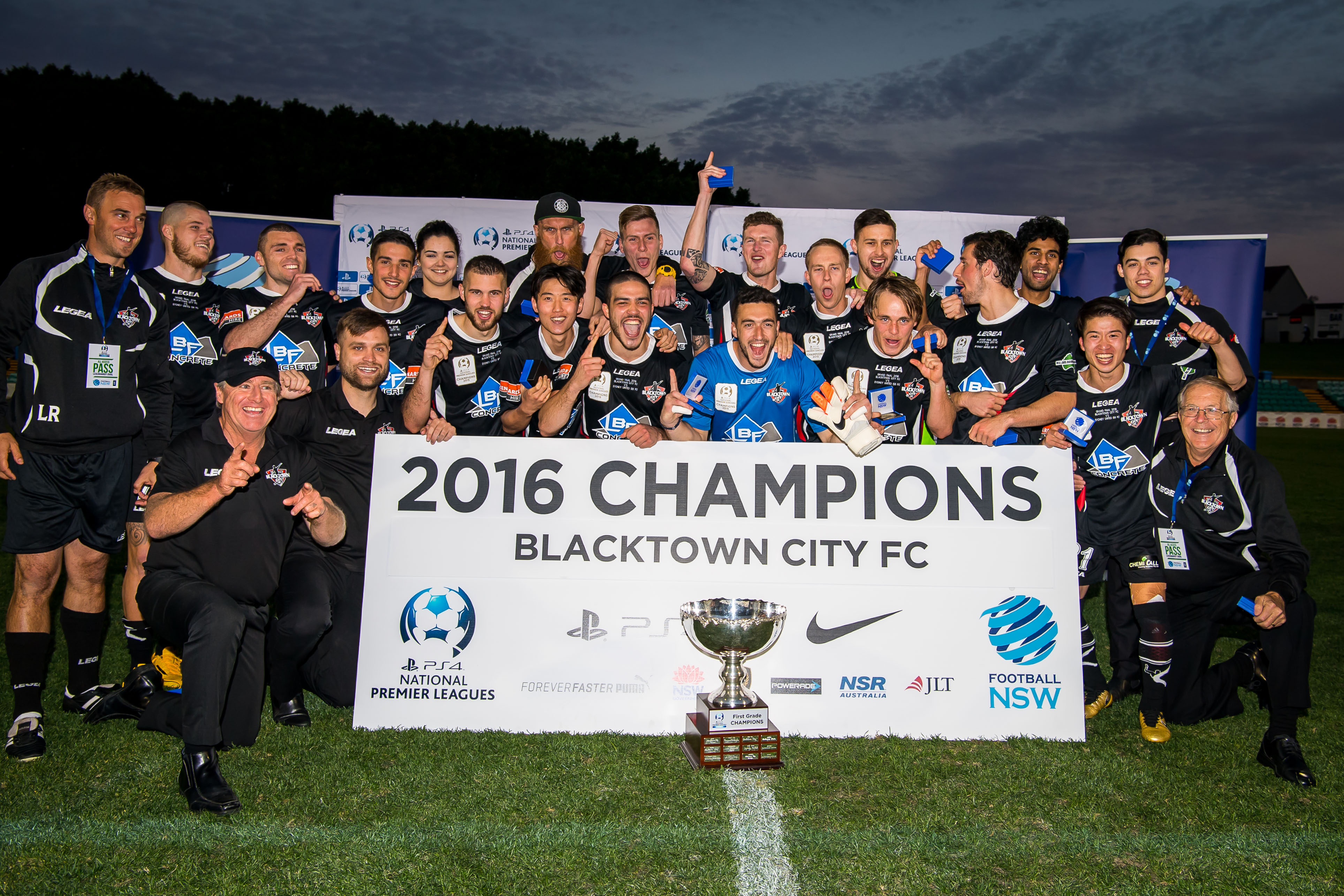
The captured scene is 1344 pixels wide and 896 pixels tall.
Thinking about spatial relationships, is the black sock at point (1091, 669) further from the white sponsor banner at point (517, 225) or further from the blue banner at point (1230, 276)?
the white sponsor banner at point (517, 225)

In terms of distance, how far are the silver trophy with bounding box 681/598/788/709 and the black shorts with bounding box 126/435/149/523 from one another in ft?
9.92

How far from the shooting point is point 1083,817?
331cm

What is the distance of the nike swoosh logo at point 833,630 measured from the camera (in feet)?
13.8

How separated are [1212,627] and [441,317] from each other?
16.1 ft

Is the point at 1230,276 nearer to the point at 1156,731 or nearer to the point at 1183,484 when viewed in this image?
the point at 1183,484

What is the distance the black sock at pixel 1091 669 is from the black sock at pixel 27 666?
17.9ft

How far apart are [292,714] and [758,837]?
2.50 m

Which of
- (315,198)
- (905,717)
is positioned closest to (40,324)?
(905,717)

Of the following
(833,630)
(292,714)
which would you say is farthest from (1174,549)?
(292,714)

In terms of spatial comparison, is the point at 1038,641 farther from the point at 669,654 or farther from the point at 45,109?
the point at 45,109

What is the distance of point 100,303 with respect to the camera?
4504mm

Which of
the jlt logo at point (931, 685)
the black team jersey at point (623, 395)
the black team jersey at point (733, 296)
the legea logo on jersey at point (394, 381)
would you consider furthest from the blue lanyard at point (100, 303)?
the jlt logo at point (931, 685)

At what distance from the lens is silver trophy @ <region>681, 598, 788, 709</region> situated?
3.85 m

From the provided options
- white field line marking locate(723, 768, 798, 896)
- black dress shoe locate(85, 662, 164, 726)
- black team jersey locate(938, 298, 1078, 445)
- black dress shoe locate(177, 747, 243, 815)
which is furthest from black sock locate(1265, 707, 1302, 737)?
black dress shoe locate(85, 662, 164, 726)
